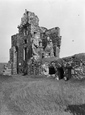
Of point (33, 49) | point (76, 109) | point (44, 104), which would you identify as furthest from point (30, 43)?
point (76, 109)

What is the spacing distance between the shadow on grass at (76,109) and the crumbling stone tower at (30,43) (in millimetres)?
16826

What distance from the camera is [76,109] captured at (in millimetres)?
6320

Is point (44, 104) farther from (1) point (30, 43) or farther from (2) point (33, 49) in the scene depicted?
(1) point (30, 43)

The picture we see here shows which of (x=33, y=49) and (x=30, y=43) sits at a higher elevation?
(x=30, y=43)

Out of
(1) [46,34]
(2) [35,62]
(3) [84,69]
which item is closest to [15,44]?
(1) [46,34]

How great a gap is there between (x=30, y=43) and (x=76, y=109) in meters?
20.2

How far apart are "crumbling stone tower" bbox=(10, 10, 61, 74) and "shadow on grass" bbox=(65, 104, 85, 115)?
16826 mm

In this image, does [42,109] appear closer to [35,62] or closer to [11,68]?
[35,62]

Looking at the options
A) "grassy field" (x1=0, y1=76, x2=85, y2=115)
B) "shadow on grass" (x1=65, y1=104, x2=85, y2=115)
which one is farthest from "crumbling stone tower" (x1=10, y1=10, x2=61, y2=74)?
"shadow on grass" (x1=65, y1=104, x2=85, y2=115)

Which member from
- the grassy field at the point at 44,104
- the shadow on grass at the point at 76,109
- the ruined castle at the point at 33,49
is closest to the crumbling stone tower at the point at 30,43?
the ruined castle at the point at 33,49

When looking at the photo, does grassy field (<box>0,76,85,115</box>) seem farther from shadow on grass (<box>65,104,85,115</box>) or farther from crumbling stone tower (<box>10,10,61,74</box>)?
crumbling stone tower (<box>10,10,61,74</box>)

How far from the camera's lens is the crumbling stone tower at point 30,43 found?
2538 cm

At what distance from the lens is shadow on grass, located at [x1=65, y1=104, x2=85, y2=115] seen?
232 inches

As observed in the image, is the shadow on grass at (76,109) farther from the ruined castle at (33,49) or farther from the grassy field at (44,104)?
the ruined castle at (33,49)
